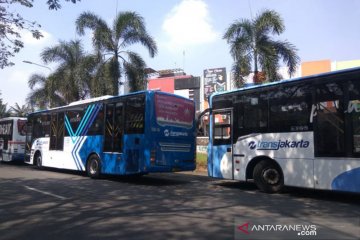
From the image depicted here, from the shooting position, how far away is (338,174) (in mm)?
9477

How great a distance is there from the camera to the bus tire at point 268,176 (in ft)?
36.7

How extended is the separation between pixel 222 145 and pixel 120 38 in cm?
1430

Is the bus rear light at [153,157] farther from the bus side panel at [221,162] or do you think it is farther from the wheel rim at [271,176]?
the wheel rim at [271,176]

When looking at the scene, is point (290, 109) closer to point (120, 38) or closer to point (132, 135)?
point (132, 135)

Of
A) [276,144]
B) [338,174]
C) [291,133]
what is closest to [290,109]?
[291,133]

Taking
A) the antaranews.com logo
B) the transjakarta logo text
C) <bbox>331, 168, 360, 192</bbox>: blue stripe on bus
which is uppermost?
the transjakarta logo text

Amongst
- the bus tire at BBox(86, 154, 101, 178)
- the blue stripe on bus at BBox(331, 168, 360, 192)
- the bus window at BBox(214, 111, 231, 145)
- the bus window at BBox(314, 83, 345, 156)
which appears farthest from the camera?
the bus tire at BBox(86, 154, 101, 178)

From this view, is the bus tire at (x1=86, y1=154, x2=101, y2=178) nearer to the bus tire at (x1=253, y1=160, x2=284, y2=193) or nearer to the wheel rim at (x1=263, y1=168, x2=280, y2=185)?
the bus tire at (x1=253, y1=160, x2=284, y2=193)

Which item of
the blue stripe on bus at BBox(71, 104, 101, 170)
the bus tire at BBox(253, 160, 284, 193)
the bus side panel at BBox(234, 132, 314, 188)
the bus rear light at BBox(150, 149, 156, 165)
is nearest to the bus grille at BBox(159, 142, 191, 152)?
the bus rear light at BBox(150, 149, 156, 165)

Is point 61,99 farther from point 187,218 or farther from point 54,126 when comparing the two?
point 187,218

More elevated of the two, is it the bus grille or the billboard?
the billboard

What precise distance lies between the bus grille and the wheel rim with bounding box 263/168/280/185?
3.68m

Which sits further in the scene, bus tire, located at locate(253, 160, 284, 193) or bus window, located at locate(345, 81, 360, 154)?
→ bus tire, located at locate(253, 160, 284, 193)

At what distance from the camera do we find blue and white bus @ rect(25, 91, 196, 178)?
1345 cm
